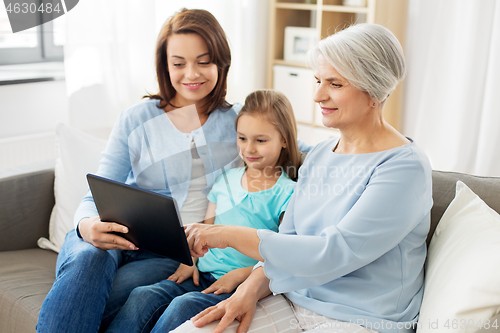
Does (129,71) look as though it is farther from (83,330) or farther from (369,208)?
(369,208)

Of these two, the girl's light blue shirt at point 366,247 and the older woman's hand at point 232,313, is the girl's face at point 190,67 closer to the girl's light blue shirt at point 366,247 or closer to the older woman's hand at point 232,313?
the girl's light blue shirt at point 366,247

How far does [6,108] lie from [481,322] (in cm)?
243

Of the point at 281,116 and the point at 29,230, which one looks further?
the point at 29,230

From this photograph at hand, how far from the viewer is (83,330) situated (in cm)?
114

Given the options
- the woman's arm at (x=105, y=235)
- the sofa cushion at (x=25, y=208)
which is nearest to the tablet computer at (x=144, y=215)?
the woman's arm at (x=105, y=235)

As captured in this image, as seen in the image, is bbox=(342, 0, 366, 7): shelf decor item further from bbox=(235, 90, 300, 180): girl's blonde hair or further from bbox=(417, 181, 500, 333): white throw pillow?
bbox=(417, 181, 500, 333): white throw pillow

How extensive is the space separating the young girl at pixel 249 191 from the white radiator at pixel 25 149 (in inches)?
54.4

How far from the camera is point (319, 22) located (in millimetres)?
3203

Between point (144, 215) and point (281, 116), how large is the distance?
0.53 metres

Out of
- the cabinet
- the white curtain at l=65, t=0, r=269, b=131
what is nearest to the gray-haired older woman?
the white curtain at l=65, t=0, r=269, b=131

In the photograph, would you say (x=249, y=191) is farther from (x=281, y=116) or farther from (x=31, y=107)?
(x=31, y=107)

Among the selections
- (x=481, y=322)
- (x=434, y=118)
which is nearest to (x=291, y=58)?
(x=434, y=118)

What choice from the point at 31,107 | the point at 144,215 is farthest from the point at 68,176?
the point at 31,107

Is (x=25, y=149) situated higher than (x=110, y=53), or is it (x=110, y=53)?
(x=110, y=53)
